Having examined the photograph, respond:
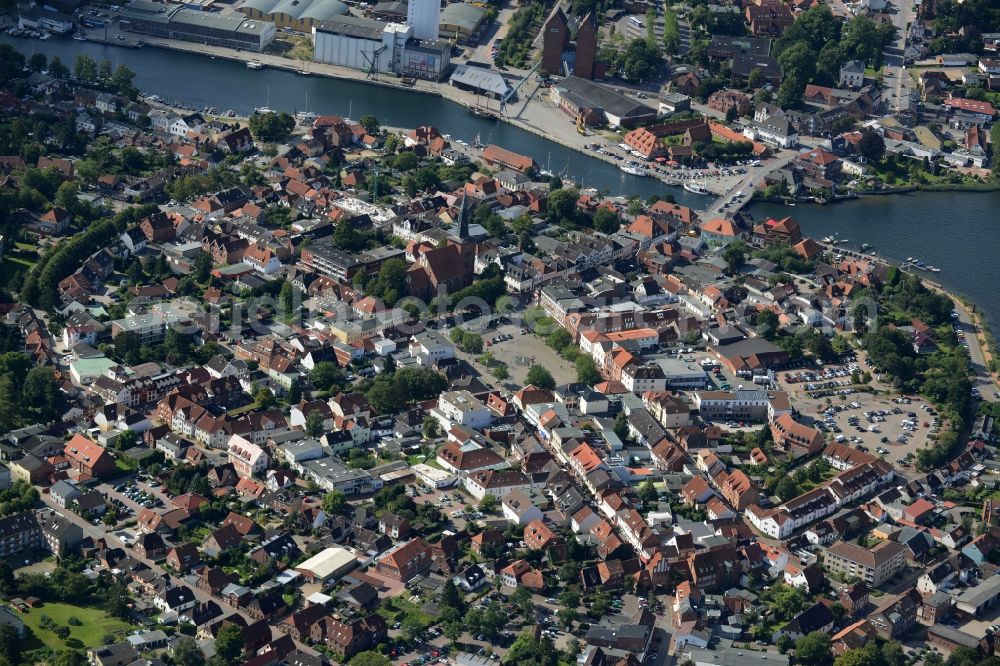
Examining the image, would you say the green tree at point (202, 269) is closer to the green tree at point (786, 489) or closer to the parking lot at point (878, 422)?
the parking lot at point (878, 422)

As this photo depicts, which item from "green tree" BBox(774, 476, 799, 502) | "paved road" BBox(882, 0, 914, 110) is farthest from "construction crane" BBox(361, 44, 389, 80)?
"green tree" BBox(774, 476, 799, 502)

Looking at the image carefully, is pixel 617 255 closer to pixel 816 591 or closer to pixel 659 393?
pixel 659 393

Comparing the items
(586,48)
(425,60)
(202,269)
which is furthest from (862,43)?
(202,269)

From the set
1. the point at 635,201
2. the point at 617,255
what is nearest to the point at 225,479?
the point at 617,255

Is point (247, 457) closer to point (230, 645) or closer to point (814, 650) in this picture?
Result: point (230, 645)

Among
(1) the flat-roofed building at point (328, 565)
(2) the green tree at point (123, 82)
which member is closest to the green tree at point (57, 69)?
(2) the green tree at point (123, 82)
